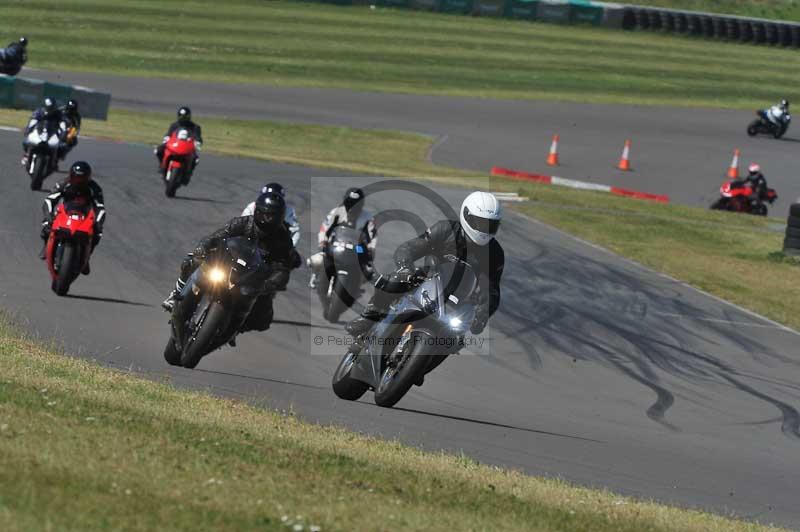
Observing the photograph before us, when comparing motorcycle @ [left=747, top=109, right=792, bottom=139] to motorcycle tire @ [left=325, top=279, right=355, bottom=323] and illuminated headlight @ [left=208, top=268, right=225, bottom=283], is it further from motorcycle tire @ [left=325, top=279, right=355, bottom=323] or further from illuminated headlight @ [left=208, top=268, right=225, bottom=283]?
A: illuminated headlight @ [left=208, top=268, right=225, bottom=283]

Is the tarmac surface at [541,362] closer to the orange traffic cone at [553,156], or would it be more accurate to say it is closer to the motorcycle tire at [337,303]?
the motorcycle tire at [337,303]

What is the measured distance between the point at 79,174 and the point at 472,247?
5981 mm

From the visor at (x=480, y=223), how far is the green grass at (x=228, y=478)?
1.93 metres

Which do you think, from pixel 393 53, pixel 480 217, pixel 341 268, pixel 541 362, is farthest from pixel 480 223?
pixel 393 53

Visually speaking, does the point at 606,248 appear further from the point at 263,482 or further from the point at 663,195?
the point at 263,482

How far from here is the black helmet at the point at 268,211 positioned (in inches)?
467

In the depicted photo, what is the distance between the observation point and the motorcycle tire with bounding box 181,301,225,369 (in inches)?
458

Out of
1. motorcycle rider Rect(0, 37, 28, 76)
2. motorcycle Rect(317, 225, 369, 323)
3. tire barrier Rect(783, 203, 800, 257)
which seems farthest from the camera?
motorcycle rider Rect(0, 37, 28, 76)

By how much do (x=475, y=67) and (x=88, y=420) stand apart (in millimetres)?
42375

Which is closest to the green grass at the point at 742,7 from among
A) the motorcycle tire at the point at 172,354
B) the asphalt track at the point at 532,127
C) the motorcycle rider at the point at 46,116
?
the asphalt track at the point at 532,127

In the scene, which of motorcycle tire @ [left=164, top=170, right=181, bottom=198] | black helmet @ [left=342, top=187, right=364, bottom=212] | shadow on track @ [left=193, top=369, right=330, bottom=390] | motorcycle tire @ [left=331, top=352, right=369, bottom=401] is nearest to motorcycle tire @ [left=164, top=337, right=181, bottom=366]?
shadow on track @ [left=193, top=369, right=330, bottom=390]

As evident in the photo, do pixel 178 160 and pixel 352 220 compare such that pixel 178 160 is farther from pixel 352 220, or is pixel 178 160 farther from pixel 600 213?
pixel 600 213

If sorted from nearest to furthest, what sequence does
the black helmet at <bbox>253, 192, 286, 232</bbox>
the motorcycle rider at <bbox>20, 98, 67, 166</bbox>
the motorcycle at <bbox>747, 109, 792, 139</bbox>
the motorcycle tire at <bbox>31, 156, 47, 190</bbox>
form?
the black helmet at <bbox>253, 192, 286, 232</bbox>, the motorcycle tire at <bbox>31, 156, 47, 190</bbox>, the motorcycle rider at <bbox>20, 98, 67, 166</bbox>, the motorcycle at <bbox>747, 109, 792, 139</bbox>

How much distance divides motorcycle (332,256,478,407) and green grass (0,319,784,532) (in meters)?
0.82
